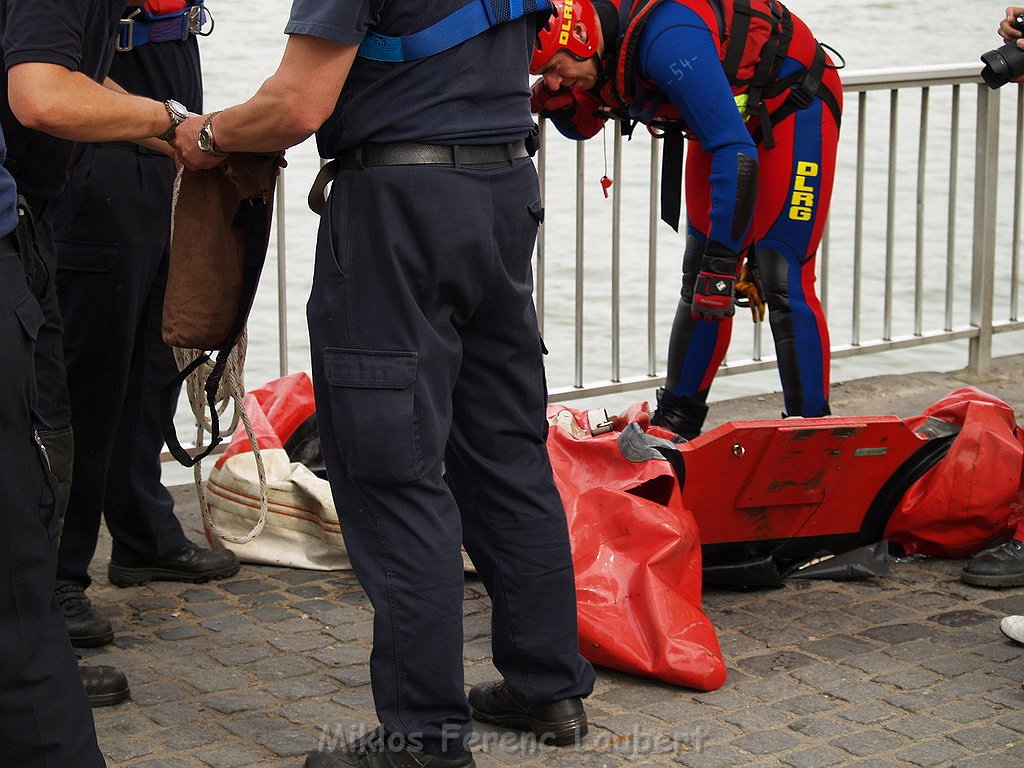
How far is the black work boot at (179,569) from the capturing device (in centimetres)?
441

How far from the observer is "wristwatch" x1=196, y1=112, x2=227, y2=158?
2.99m

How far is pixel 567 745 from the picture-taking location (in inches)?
133

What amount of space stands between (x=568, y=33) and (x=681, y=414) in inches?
57.4

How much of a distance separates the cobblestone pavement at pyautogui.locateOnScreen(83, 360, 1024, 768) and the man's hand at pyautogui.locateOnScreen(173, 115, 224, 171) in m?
1.29

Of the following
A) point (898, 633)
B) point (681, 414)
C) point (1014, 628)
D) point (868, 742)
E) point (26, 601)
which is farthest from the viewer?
point (681, 414)

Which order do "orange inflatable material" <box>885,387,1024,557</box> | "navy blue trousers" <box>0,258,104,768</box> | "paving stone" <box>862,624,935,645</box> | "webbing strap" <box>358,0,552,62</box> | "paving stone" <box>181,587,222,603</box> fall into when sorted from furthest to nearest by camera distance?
"orange inflatable material" <box>885,387,1024,557</box> < "paving stone" <box>181,587,222,603</box> < "paving stone" <box>862,624,935,645</box> < "webbing strap" <box>358,0,552,62</box> < "navy blue trousers" <box>0,258,104,768</box>

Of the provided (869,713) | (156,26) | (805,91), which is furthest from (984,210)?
(156,26)

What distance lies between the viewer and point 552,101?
15.3 ft

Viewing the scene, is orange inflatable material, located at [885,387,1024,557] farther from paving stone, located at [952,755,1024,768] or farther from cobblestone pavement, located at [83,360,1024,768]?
paving stone, located at [952,755,1024,768]

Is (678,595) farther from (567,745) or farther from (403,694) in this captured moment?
(403,694)

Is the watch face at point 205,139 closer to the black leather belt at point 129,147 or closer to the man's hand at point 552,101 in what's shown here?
the black leather belt at point 129,147

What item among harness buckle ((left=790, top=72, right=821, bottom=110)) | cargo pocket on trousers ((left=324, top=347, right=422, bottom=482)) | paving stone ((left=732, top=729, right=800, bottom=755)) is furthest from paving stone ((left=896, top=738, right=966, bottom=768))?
harness buckle ((left=790, top=72, right=821, bottom=110))

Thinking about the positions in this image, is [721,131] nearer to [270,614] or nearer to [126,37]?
[126,37]

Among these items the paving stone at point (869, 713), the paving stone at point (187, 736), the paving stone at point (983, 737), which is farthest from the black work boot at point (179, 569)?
the paving stone at point (983, 737)
